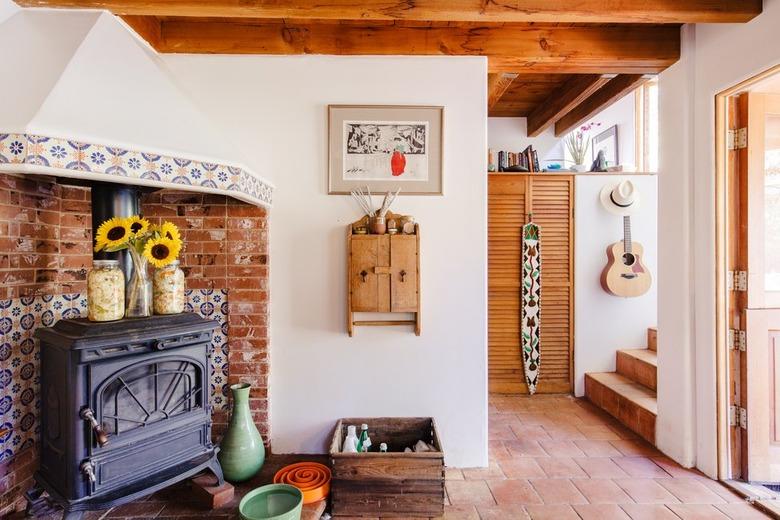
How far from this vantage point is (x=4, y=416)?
5.30 feet

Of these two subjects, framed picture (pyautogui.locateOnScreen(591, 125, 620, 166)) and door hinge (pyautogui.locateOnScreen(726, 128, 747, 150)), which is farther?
framed picture (pyautogui.locateOnScreen(591, 125, 620, 166))

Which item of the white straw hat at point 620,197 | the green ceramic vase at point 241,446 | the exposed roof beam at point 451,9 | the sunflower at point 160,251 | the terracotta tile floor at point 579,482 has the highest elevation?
the exposed roof beam at point 451,9

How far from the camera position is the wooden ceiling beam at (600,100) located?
2.63 meters

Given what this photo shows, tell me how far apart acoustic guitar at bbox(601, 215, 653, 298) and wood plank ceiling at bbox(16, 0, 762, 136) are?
1.30 m

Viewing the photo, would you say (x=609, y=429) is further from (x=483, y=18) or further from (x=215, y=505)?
(x=483, y=18)

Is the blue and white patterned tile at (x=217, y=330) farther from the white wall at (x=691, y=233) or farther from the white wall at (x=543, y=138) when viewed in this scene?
the white wall at (x=543, y=138)

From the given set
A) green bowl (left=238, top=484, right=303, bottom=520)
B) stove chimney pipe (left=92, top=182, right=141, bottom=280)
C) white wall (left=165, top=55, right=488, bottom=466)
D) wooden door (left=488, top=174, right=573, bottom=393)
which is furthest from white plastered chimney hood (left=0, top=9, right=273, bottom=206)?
wooden door (left=488, top=174, right=573, bottom=393)

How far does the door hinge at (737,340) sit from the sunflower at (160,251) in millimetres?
2770

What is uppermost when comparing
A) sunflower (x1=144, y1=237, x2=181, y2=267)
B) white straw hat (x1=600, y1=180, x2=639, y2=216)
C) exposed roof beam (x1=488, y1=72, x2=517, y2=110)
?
exposed roof beam (x1=488, y1=72, x2=517, y2=110)

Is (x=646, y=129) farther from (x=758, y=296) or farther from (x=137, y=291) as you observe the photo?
(x=137, y=291)

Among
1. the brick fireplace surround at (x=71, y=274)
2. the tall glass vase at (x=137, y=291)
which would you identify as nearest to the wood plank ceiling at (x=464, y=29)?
the brick fireplace surround at (x=71, y=274)

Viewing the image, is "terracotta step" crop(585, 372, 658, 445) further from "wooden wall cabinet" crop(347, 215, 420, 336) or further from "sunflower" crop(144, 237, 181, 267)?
"sunflower" crop(144, 237, 181, 267)

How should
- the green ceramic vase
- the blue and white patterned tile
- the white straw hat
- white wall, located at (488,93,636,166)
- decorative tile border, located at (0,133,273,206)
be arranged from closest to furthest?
decorative tile border, located at (0,133,273,206) < the green ceramic vase < the blue and white patterned tile < the white straw hat < white wall, located at (488,93,636,166)

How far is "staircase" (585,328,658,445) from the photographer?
2.55m
